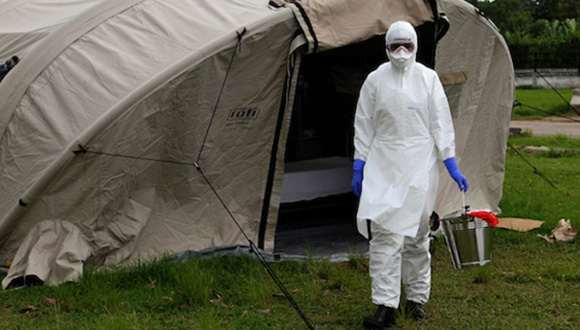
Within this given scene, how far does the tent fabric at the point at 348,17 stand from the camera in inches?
250

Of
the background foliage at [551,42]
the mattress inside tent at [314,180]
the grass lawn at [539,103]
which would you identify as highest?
the mattress inside tent at [314,180]

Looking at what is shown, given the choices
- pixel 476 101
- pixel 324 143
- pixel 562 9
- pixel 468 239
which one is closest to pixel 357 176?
pixel 468 239

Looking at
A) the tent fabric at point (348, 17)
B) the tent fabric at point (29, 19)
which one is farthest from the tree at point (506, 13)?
the tent fabric at point (348, 17)

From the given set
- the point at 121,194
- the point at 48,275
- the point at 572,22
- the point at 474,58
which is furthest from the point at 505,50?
the point at 572,22

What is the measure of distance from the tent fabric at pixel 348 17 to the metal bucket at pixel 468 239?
1891 millimetres

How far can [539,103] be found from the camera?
20.9 m

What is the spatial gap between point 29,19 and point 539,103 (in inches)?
609

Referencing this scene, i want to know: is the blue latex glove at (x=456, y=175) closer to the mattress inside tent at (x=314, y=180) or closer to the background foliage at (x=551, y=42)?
the mattress inside tent at (x=314, y=180)

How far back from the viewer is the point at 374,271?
5023mm

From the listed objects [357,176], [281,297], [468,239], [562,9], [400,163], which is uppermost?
[400,163]

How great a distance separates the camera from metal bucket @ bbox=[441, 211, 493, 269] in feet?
16.7

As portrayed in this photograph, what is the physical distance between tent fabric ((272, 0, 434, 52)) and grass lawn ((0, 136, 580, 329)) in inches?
66.4

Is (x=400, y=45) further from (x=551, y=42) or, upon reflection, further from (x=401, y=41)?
(x=551, y=42)

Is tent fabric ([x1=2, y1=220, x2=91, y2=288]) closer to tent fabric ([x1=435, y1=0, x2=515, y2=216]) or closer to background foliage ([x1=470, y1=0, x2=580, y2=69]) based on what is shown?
tent fabric ([x1=435, y1=0, x2=515, y2=216])
